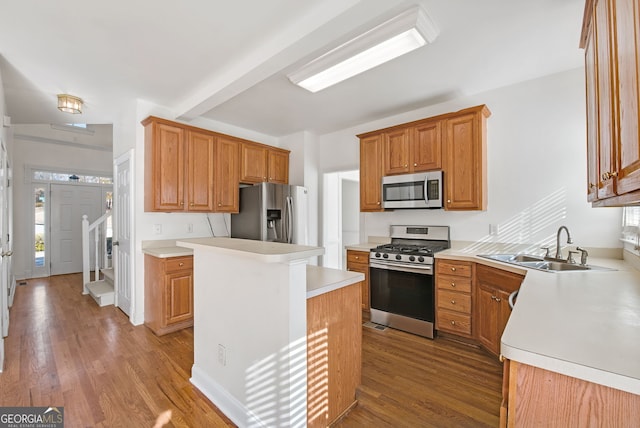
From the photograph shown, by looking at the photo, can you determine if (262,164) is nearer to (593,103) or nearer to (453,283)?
(453,283)

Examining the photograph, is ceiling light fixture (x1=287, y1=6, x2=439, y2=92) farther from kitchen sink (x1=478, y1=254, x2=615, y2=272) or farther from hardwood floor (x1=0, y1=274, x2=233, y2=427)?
hardwood floor (x1=0, y1=274, x2=233, y2=427)

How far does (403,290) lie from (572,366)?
93.7 inches

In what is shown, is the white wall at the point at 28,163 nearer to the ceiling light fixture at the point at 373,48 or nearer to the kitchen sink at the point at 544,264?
the ceiling light fixture at the point at 373,48

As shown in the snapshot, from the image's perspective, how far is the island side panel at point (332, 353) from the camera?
1543mm

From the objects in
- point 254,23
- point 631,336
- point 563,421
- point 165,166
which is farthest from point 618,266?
point 165,166

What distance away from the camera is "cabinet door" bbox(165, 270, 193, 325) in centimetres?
296

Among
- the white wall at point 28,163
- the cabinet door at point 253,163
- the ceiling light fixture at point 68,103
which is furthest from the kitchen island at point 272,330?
the white wall at point 28,163

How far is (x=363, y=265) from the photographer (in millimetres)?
3455

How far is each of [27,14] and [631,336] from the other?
11.9 ft

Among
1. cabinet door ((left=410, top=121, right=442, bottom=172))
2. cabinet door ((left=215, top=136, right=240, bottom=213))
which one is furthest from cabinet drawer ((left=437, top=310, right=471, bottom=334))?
cabinet door ((left=215, top=136, right=240, bottom=213))

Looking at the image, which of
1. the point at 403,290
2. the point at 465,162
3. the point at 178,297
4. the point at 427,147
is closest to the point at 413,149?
the point at 427,147

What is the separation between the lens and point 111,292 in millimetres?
4008

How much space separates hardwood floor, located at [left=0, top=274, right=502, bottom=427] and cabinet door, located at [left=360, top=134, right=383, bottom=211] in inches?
61.0

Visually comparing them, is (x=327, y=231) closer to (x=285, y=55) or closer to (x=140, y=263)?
(x=140, y=263)
